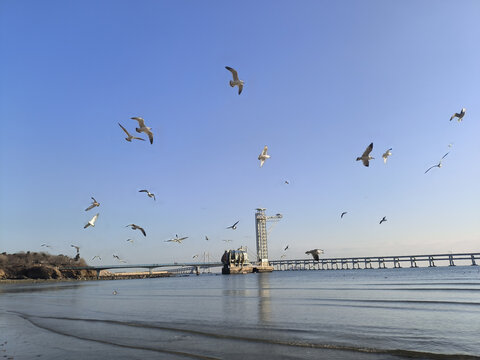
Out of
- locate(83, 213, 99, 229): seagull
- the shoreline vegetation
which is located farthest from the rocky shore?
locate(83, 213, 99, 229): seagull

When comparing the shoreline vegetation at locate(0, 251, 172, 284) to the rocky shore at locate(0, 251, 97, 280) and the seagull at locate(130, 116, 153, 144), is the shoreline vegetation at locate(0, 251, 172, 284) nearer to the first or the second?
the rocky shore at locate(0, 251, 97, 280)

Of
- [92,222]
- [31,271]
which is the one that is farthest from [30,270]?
[92,222]

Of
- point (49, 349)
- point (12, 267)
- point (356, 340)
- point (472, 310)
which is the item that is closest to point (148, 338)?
point (49, 349)

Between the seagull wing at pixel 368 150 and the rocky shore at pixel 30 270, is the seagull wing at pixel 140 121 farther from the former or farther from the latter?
the rocky shore at pixel 30 270

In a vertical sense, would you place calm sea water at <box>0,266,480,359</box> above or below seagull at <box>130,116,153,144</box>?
below

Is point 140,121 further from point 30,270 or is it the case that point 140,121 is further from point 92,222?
point 30,270

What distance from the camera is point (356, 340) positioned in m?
12.9

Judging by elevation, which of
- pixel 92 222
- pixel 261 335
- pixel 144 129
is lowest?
pixel 261 335

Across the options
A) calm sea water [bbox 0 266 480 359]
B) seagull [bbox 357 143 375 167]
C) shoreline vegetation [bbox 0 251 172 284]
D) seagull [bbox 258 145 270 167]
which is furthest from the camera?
shoreline vegetation [bbox 0 251 172 284]

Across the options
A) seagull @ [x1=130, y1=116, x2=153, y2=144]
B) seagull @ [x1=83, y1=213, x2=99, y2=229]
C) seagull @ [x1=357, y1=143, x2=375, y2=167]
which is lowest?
seagull @ [x1=83, y1=213, x2=99, y2=229]

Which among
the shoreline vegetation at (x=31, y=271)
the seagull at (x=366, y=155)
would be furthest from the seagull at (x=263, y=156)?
the shoreline vegetation at (x=31, y=271)

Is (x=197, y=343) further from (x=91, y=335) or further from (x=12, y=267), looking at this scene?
(x=12, y=267)

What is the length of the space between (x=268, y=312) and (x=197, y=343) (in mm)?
9510

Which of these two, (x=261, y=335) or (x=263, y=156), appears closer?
(x=261, y=335)
